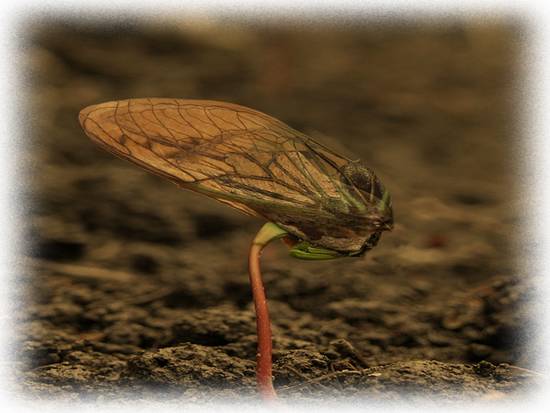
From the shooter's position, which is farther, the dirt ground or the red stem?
the dirt ground

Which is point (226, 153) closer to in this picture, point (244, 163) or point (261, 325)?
point (244, 163)

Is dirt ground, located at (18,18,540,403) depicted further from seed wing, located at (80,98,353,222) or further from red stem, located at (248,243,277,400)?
seed wing, located at (80,98,353,222)

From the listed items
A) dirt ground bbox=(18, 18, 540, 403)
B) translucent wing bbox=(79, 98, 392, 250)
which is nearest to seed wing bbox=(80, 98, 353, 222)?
translucent wing bbox=(79, 98, 392, 250)

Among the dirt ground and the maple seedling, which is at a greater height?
the dirt ground

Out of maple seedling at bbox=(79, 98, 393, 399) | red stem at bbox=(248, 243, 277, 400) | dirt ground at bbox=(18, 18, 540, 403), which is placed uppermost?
dirt ground at bbox=(18, 18, 540, 403)

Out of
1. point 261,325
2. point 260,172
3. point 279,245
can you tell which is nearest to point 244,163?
point 260,172

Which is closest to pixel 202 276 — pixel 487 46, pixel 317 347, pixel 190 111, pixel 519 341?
pixel 317 347

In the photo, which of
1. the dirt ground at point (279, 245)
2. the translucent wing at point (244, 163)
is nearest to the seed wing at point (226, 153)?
the translucent wing at point (244, 163)
